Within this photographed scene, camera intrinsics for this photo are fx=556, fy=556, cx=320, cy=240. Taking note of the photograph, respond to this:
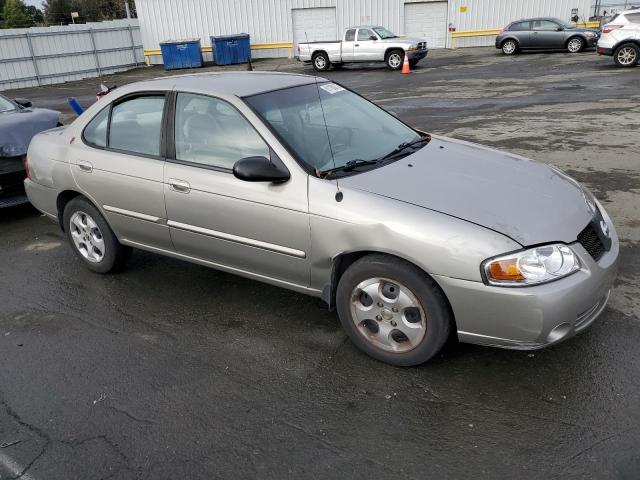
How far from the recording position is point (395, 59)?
69.8 ft

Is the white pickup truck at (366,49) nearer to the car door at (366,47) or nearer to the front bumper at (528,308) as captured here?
the car door at (366,47)

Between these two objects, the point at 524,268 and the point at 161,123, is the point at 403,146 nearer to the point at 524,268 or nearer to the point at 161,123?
the point at 524,268

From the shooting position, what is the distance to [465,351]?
3445 millimetres

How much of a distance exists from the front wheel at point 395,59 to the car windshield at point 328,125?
17.9 metres

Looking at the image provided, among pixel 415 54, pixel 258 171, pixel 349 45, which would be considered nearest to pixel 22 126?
pixel 258 171

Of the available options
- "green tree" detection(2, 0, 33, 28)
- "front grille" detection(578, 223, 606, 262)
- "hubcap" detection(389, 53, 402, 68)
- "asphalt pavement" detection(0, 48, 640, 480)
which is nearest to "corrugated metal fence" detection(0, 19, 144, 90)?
"hubcap" detection(389, 53, 402, 68)

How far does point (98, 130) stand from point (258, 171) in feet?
6.38

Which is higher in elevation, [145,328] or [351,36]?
[351,36]

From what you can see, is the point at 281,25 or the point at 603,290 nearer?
the point at 603,290

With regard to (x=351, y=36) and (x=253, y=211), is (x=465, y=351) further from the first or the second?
(x=351, y=36)

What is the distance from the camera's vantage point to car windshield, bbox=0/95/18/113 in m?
7.44

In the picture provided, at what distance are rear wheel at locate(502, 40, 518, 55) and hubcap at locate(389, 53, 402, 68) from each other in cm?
535

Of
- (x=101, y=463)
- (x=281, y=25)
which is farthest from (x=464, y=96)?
(x=281, y=25)

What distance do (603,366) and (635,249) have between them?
1877 mm
